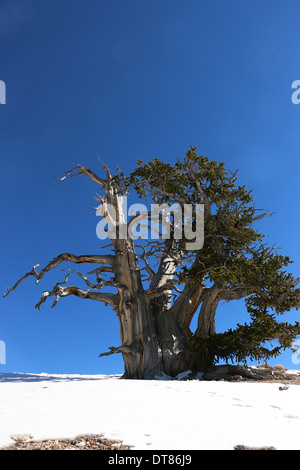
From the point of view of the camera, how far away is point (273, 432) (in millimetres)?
3688

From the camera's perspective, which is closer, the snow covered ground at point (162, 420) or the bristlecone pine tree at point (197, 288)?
the snow covered ground at point (162, 420)

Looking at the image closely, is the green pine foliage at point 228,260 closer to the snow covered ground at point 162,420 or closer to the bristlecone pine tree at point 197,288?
the bristlecone pine tree at point 197,288

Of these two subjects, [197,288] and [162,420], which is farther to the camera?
[197,288]

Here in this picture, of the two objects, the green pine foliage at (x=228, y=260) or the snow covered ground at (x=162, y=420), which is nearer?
the snow covered ground at (x=162, y=420)

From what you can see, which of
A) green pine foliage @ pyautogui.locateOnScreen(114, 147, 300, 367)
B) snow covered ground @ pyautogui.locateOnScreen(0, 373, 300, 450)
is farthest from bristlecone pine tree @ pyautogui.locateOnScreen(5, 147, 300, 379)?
snow covered ground @ pyautogui.locateOnScreen(0, 373, 300, 450)

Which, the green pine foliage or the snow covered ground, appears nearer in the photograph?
the snow covered ground

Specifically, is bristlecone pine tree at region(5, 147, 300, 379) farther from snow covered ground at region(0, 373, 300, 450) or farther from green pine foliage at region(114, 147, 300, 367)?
snow covered ground at region(0, 373, 300, 450)

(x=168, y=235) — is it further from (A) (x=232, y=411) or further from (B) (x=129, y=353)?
(A) (x=232, y=411)

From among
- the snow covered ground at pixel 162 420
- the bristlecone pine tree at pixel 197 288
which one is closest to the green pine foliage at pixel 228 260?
the bristlecone pine tree at pixel 197 288

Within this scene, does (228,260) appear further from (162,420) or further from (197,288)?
(162,420)

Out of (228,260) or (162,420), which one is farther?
(228,260)

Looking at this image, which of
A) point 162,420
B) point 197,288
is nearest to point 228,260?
point 197,288

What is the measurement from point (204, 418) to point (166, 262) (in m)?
12.2

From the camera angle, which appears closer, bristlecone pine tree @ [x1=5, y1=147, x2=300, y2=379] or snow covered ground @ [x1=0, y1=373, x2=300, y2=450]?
snow covered ground @ [x1=0, y1=373, x2=300, y2=450]
